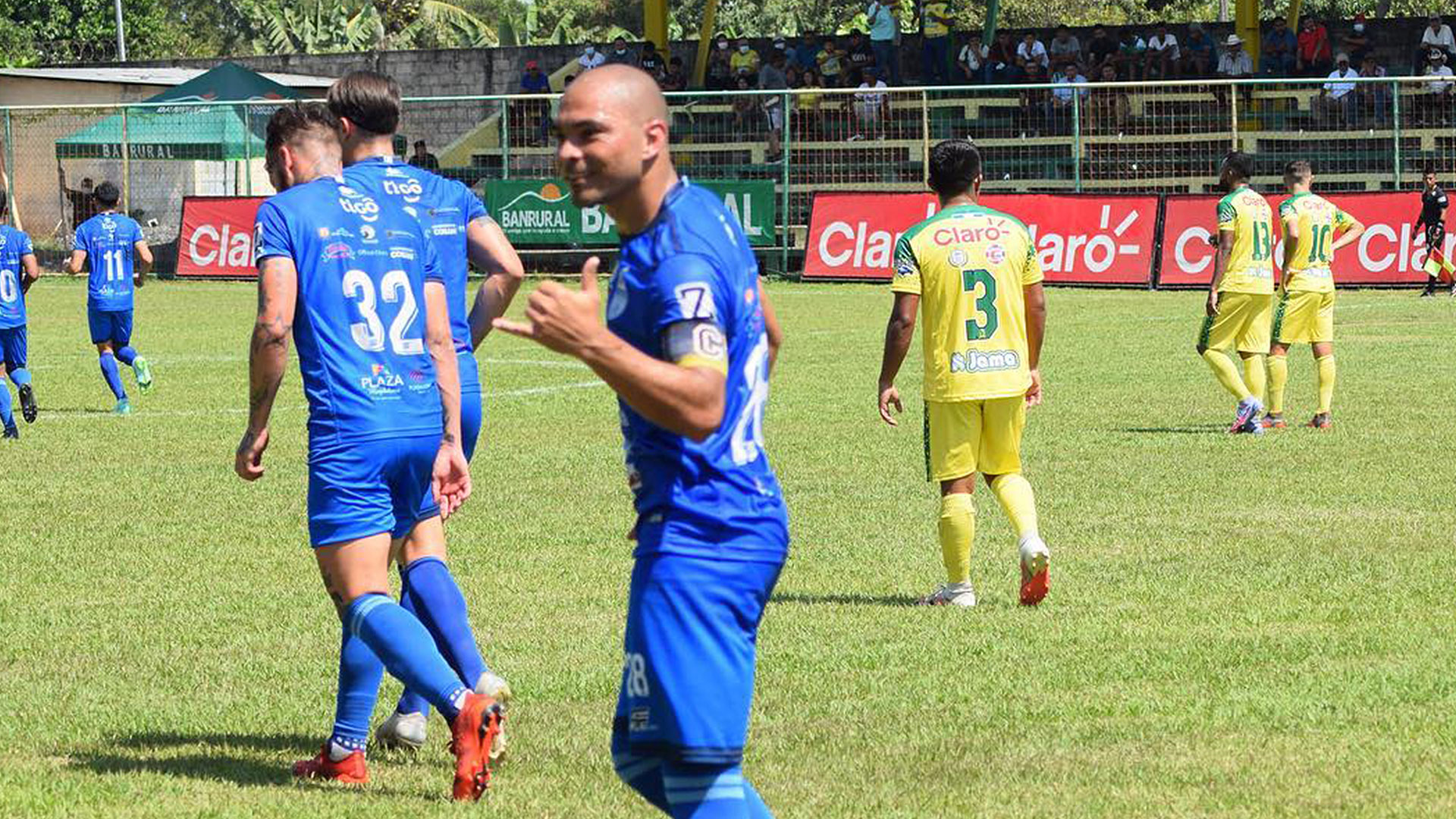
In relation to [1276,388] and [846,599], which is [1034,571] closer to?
[846,599]

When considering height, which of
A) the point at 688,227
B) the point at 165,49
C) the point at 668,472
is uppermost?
the point at 165,49

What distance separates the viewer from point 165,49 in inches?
2977

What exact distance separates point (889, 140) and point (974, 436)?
86.4ft

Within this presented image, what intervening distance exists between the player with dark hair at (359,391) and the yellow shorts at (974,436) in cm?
345

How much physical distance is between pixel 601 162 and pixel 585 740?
3092mm

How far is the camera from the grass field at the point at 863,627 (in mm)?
6180

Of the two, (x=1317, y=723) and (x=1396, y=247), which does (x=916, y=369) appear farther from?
(x=1317, y=723)

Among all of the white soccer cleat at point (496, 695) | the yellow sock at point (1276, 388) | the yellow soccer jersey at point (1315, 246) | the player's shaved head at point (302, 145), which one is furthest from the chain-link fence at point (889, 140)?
the white soccer cleat at point (496, 695)

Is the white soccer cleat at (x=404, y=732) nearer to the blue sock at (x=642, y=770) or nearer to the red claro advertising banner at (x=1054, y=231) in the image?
the blue sock at (x=642, y=770)

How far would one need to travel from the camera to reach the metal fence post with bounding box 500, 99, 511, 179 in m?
36.5

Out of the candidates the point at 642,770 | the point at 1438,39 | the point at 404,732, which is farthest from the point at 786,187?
the point at 642,770

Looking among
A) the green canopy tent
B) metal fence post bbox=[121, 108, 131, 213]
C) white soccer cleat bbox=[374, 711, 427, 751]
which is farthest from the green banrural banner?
white soccer cleat bbox=[374, 711, 427, 751]

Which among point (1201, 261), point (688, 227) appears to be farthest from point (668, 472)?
point (1201, 261)

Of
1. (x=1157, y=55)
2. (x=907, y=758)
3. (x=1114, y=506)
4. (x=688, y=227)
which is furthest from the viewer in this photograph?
(x=1157, y=55)
